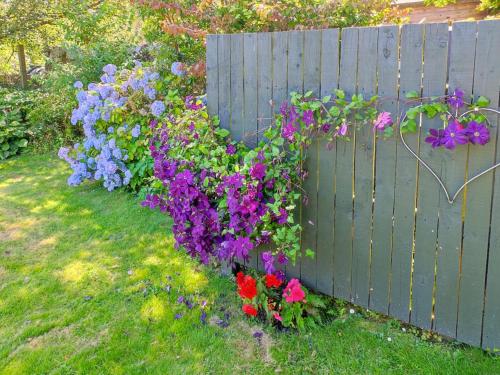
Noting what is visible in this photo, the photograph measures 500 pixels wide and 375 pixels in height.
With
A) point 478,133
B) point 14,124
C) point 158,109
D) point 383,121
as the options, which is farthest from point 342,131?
point 14,124

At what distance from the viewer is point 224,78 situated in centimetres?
329

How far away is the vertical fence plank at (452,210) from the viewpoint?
2107mm

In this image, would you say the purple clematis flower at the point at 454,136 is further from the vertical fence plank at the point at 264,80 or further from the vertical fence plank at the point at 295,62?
the vertical fence plank at the point at 264,80

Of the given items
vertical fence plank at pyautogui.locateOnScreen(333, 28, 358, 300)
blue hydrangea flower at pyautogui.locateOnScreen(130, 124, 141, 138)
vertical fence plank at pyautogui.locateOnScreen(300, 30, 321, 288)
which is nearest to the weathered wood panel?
vertical fence plank at pyautogui.locateOnScreen(333, 28, 358, 300)

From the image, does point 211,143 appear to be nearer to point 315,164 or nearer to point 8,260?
point 315,164

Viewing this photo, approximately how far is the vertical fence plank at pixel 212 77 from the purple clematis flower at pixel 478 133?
184 cm

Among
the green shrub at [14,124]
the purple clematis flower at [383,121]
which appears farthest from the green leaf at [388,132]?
the green shrub at [14,124]

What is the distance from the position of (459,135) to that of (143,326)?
6.82ft

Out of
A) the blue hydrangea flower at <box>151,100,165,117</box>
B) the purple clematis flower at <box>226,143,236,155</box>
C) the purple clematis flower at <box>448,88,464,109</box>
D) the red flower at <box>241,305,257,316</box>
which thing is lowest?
the red flower at <box>241,305,257,316</box>

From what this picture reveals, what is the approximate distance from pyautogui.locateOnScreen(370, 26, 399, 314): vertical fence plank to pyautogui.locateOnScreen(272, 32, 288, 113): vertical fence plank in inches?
25.1

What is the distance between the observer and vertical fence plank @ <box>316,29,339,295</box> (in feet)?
8.55

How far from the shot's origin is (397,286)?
8.43 feet

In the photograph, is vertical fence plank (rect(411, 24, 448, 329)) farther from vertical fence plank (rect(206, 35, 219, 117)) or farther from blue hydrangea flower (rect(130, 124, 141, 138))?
blue hydrangea flower (rect(130, 124, 141, 138))

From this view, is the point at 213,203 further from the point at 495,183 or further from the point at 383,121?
the point at 495,183
